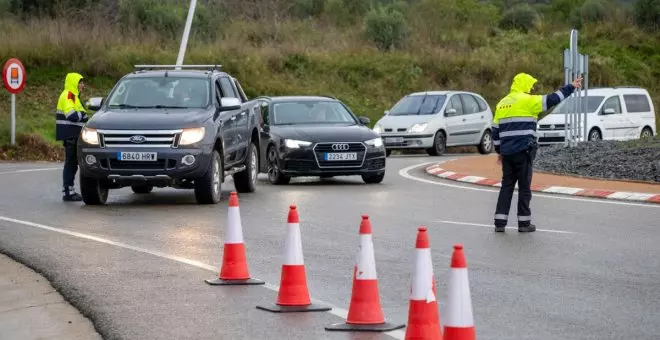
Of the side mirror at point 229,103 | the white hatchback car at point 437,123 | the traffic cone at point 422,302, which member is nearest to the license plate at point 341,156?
the side mirror at point 229,103

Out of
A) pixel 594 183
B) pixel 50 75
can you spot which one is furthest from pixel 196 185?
pixel 50 75

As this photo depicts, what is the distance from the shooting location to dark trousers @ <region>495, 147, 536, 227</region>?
16094 millimetres

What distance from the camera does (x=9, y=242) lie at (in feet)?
49.1

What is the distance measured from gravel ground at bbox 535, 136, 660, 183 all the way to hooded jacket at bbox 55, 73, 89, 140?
8.69m

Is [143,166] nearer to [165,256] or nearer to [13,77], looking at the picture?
[165,256]

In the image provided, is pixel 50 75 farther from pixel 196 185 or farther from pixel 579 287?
pixel 579 287

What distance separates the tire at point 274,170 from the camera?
2467 centimetres

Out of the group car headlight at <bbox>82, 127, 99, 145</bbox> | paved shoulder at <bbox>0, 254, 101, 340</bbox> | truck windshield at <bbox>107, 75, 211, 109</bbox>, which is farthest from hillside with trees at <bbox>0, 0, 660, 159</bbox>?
paved shoulder at <bbox>0, 254, 101, 340</bbox>

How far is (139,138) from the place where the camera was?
765 inches

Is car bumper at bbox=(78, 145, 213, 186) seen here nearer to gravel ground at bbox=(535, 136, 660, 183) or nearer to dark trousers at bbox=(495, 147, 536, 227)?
dark trousers at bbox=(495, 147, 536, 227)

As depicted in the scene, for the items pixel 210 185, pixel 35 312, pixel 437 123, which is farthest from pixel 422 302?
pixel 437 123

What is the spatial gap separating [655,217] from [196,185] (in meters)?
5.87

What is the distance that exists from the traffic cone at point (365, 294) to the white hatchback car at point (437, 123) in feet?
84.8

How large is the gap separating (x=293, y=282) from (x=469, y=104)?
28207 mm
